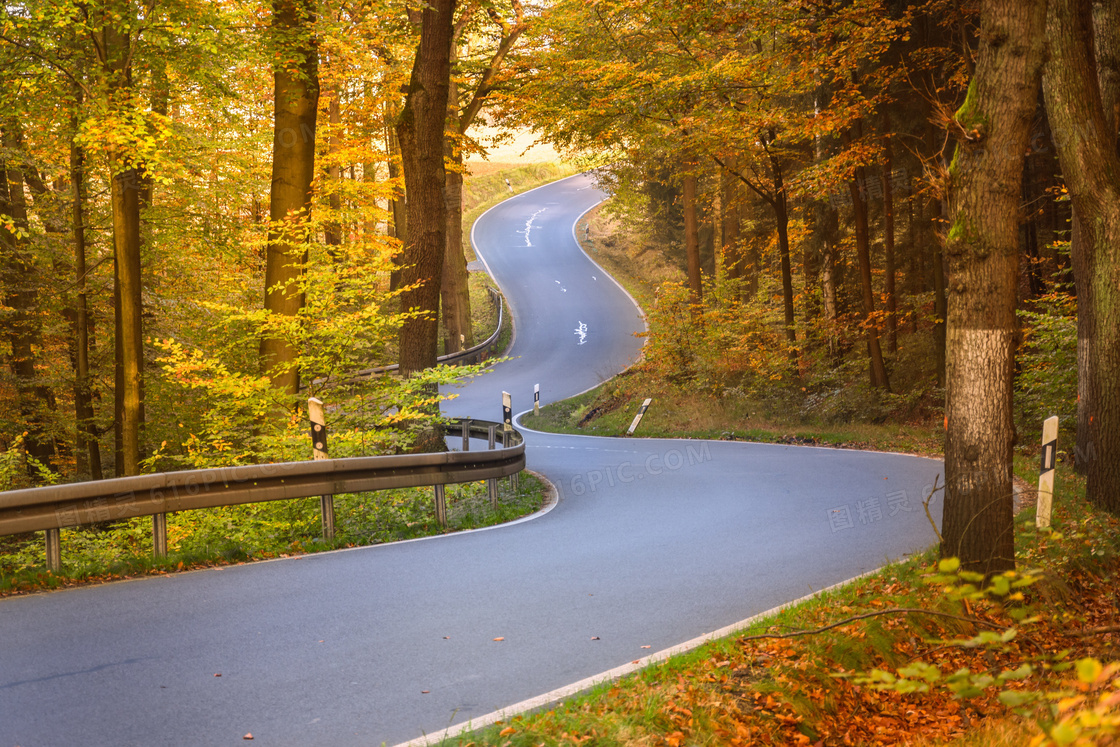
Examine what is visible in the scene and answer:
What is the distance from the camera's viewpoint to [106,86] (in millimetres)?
11320

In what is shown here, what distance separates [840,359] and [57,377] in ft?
67.6

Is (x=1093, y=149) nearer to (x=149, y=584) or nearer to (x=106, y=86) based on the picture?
(x=149, y=584)

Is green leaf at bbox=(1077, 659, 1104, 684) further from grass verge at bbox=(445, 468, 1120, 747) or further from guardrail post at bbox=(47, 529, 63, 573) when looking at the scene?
guardrail post at bbox=(47, 529, 63, 573)

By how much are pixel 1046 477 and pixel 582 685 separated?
20.9ft

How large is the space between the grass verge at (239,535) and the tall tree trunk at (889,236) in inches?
526

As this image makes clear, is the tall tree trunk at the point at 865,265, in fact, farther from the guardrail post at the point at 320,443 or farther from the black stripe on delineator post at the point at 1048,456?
the guardrail post at the point at 320,443

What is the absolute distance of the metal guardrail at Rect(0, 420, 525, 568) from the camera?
282 inches

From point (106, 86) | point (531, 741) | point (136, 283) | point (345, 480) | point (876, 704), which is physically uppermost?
point (106, 86)

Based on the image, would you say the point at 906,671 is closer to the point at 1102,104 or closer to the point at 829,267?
the point at 1102,104

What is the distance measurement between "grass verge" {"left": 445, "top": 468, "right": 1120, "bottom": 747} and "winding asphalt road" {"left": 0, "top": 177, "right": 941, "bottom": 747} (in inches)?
22.9

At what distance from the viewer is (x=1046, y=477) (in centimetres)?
878

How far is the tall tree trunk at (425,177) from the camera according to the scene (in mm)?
13836

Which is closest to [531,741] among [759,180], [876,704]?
[876,704]

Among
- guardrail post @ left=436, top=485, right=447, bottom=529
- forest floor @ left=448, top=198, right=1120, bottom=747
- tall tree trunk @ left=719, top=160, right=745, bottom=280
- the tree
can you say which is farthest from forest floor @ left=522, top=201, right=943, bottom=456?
guardrail post @ left=436, top=485, right=447, bottom=529
